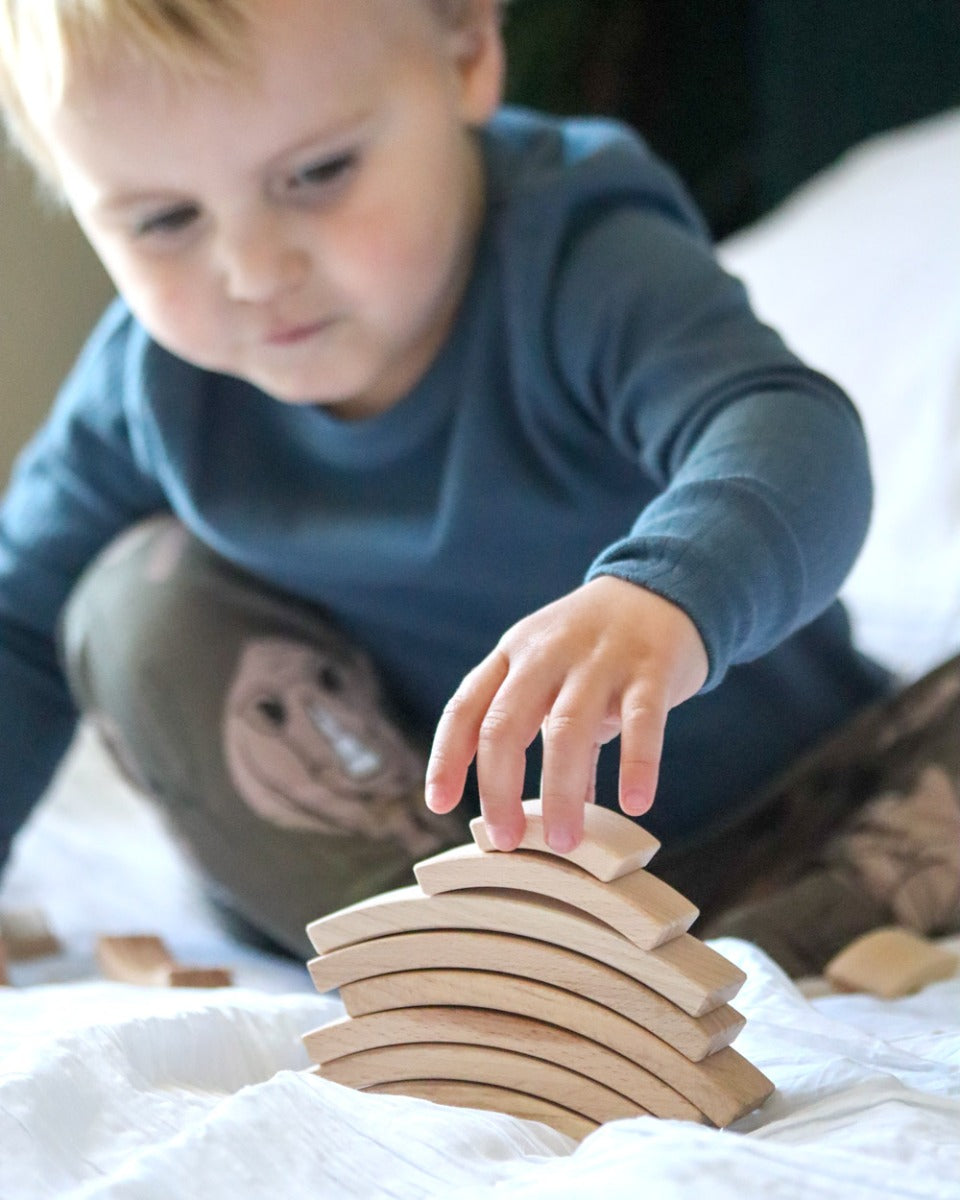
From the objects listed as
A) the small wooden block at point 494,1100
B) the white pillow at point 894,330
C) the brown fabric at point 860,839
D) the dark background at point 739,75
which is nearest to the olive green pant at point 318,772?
the brown fabric at point 860,839

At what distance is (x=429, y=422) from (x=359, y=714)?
0.18m

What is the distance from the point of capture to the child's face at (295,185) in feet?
2.13

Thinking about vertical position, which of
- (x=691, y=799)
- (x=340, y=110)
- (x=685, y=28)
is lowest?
(x=685, y=28)

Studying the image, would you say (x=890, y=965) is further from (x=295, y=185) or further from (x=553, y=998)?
(x=295, y=185)

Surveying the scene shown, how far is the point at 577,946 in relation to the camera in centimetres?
43

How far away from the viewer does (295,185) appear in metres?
0.67

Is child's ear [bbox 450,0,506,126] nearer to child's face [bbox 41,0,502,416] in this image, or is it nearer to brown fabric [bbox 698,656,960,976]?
child's face [bbox 41,0,502,416]

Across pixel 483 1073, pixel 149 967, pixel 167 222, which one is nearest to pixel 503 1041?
pixel 483 1073

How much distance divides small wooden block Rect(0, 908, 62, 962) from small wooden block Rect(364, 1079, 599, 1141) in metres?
0.39

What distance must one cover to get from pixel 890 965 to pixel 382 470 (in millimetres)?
402

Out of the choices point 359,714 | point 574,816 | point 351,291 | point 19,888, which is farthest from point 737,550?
point 19,888

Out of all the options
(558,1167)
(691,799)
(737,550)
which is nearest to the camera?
(558,1167)

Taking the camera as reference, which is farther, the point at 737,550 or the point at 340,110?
the point at 340,110

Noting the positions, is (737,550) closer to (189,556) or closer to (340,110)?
(340,110)
